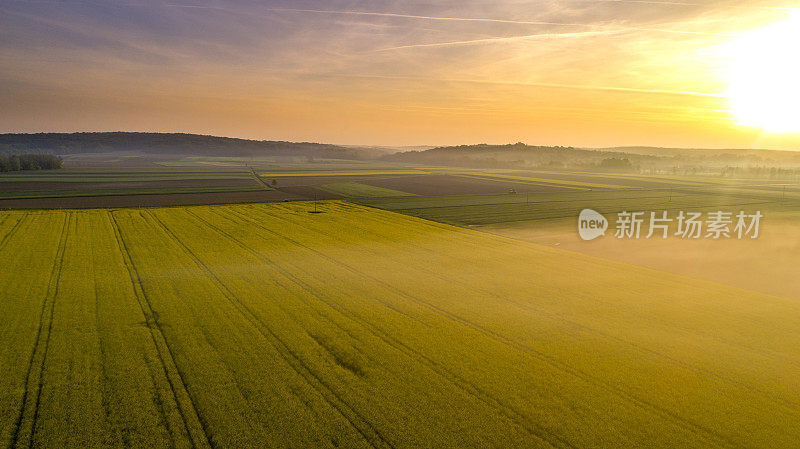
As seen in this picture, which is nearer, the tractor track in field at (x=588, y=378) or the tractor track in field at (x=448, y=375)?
the tractor track in field at (x=588, y=378)

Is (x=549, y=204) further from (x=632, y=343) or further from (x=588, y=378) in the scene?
(x=588, y=378)

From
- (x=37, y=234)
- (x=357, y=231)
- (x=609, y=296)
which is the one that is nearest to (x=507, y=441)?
(x=609, y=296)

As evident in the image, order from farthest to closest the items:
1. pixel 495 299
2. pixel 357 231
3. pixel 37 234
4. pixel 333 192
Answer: pixel 333 192 → pixel 357 231 → pixel 37 234 → pixel 495 299

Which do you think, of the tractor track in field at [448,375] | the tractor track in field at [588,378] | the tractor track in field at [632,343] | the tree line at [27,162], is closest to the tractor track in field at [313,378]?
the tractor track in field at [448,375]

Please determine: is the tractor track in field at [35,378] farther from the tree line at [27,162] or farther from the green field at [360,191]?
the tree line at [27,162]

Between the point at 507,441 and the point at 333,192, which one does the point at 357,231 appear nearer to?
the point at 507,441

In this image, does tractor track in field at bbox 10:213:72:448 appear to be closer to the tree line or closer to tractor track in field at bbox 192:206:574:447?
tractor track in field at bbox 192:206:574:447
